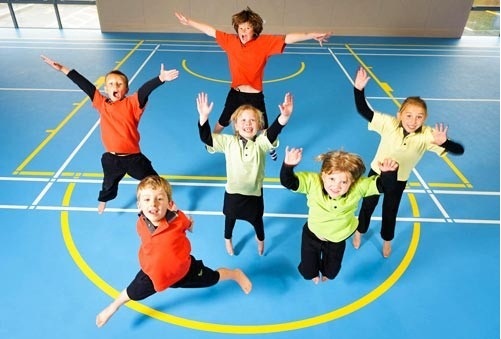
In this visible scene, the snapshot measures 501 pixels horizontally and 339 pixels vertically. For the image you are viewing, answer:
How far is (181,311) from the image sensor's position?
3.04 metres

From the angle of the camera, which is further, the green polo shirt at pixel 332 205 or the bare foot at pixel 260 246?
the bare foot at pixel 260 246

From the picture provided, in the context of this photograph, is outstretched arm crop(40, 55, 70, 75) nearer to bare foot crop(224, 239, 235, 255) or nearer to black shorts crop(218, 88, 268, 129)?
black shorts crop(218, 88, 268, 129)

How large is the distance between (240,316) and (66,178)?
2986 mm

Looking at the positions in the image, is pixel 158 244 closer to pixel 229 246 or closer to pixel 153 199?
pixel 153 199

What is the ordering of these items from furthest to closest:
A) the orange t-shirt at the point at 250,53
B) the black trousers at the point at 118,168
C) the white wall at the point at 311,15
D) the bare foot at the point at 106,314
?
the white wall at the point at 311,15 → the orange t-shirt at the point at 250,53 → the black trousers at the point at 118,168 → the bare foot at the point at 106,314

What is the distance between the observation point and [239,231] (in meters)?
3.90

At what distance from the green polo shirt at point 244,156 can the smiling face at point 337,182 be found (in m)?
0.63

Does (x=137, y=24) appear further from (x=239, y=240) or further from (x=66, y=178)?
(x=239, y=240)

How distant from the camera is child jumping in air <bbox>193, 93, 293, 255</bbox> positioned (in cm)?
297

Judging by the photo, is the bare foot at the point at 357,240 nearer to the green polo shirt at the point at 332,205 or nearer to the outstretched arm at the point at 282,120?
Result: the green polo shirt at the point at 332,205

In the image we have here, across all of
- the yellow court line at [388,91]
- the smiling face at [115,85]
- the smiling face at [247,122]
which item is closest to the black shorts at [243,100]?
the smiling face at [115,85]

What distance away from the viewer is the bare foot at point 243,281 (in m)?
3.21

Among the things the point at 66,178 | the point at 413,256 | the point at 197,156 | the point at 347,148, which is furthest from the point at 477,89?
the point at 66,178

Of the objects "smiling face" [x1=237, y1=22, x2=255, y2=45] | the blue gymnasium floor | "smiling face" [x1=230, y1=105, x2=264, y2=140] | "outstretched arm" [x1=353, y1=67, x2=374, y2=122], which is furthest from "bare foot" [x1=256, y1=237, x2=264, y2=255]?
"smiling face" [x1=237, y1=22, x2=255, y2=45]
